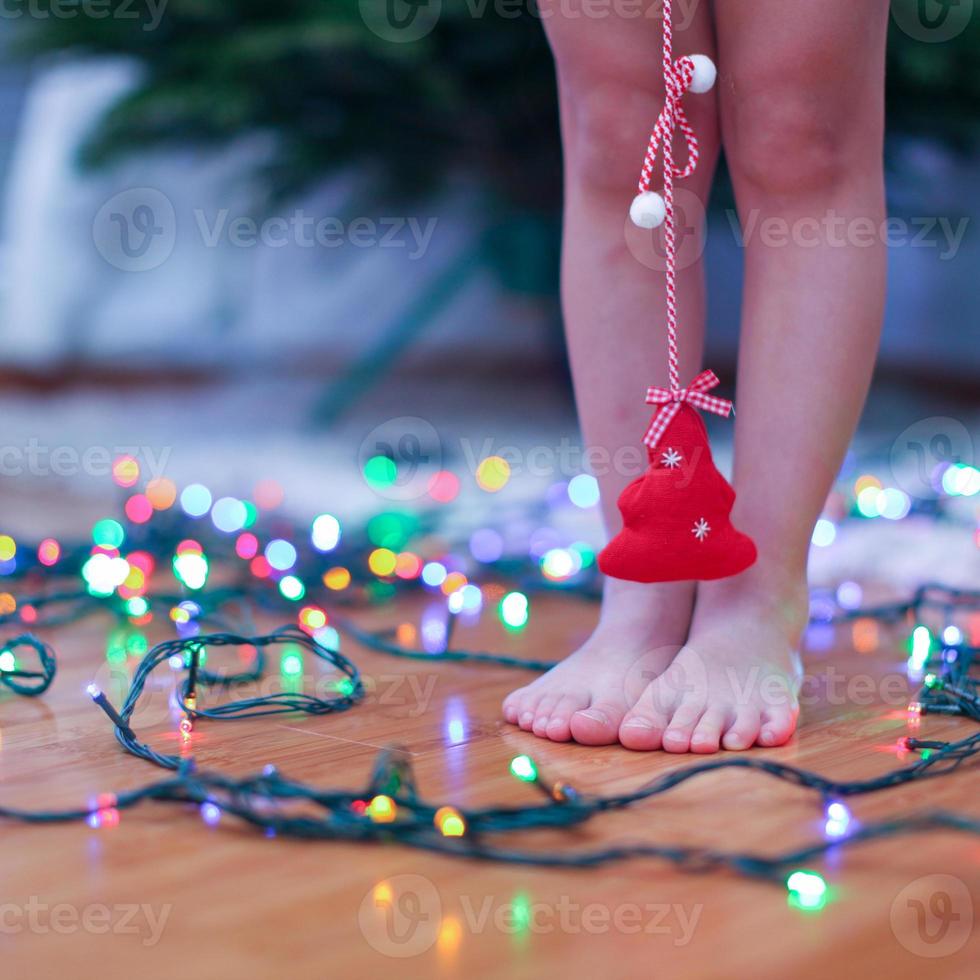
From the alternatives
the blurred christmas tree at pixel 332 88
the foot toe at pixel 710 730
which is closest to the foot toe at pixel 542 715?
the foot toe at pixel 710 730

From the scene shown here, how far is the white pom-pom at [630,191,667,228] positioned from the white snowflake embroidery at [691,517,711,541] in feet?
0.67

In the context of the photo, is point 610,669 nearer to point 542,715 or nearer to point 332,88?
point 542,715

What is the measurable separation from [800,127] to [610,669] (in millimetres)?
414

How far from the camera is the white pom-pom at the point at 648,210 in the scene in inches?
32.2

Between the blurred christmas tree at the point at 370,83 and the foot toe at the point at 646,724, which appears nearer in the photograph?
the foot toe at the point at 646,724

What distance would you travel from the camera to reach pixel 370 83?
6.64 feet

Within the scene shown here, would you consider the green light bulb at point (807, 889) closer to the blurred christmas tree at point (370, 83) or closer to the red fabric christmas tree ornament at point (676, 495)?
the red fabric christmas tree ornament at point (676, 495)

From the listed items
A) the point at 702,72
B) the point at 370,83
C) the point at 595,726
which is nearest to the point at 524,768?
the point at 595,726

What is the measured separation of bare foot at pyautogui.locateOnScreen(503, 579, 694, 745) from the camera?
82 centimetres

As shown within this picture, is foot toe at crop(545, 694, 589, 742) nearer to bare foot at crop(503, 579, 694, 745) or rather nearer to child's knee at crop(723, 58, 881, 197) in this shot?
bare foot at crop(503, 579, 694, 745)

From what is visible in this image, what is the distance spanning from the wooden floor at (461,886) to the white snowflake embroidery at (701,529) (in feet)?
0.48

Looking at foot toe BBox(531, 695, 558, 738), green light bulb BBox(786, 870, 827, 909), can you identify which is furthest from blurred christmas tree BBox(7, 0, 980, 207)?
green light bulb BBox(786, 870, 827, 909)

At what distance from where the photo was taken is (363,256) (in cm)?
290

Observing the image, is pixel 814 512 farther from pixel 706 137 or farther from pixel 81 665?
pixel 81 665
